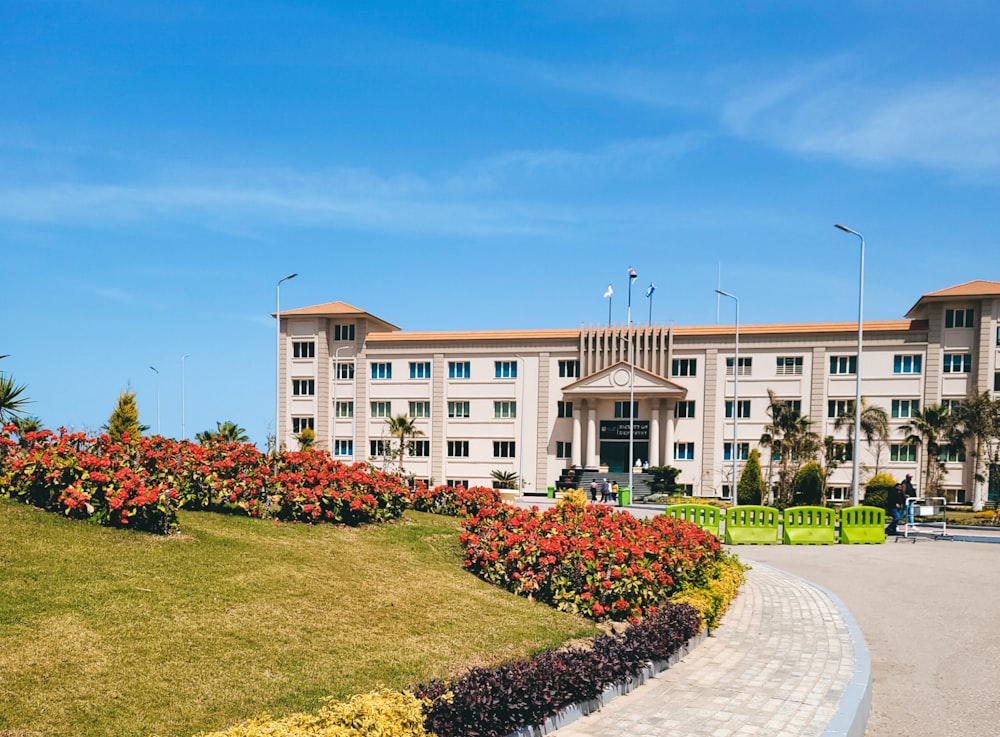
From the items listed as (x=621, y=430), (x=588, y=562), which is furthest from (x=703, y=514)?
(x=621, y=430)

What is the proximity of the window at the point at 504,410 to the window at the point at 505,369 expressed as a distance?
1.84 m

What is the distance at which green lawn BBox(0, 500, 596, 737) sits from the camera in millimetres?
6484

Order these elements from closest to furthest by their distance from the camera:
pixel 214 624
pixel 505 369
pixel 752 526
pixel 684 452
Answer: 1. pixel 214 624
2. pixel 752 526
3. pixel 684 452
4. pixel 505 369

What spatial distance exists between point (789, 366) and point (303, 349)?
3334 cm

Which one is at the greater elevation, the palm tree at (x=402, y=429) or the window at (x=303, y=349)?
the window at (x=303, y=349)

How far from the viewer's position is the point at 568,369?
5266cm

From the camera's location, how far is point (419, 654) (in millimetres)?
8469

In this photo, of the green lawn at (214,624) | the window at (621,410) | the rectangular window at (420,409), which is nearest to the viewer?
the green lawn at (214,624)

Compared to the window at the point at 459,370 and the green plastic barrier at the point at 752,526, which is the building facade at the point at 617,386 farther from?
the green plastic barrier at the point at 752,526

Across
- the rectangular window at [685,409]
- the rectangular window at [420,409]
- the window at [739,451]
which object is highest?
the rectangular window at [685,409]

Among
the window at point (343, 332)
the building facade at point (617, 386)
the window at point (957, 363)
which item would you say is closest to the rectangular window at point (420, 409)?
the building facade at point (617, 386)

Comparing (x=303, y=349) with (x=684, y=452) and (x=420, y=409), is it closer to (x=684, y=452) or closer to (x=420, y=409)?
(x=420, y=409)

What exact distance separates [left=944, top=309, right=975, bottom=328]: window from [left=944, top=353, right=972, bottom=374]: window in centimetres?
171

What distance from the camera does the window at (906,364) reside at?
46656 mm
